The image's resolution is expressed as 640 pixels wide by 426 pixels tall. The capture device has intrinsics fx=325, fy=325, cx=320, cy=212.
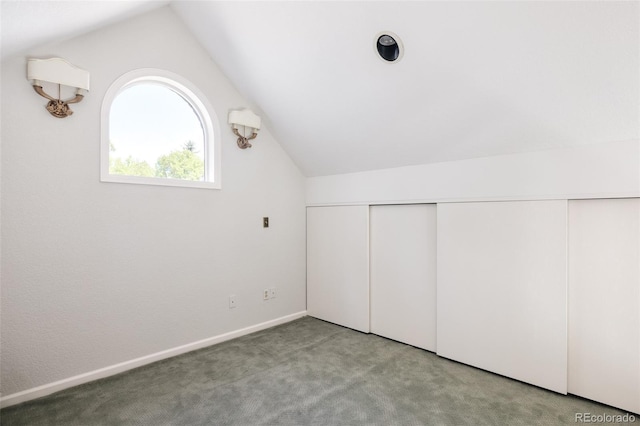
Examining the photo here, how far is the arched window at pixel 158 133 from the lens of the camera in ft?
7.99

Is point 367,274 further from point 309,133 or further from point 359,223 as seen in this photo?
point 309,133

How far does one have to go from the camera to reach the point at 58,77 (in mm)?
2074

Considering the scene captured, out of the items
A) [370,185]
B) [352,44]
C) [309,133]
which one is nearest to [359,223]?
[370,185]

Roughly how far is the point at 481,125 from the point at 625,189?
858 millimetres

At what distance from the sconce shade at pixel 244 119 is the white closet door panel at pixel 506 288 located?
1862 mm

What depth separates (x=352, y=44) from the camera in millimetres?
2188

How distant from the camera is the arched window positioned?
7.99 ft

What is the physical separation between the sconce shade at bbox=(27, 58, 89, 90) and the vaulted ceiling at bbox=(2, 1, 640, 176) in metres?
0.12

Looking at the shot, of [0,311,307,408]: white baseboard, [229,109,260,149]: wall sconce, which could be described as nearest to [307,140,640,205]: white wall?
[229,109,260,149]: wall sconce

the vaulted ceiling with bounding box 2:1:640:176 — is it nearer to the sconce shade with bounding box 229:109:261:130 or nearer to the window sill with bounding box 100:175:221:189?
the sconce shade with bounding box 229:109:261:130

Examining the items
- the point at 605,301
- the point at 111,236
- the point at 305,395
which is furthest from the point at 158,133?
the point at 605,301

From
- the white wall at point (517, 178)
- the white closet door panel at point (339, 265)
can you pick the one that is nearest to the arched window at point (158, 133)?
the white closet door panel at point (339, 265)

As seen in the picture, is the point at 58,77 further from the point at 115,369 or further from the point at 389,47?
the point at 389,47

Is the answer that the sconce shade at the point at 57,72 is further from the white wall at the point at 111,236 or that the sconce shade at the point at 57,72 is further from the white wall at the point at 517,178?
the white wall at the point at 517,178
